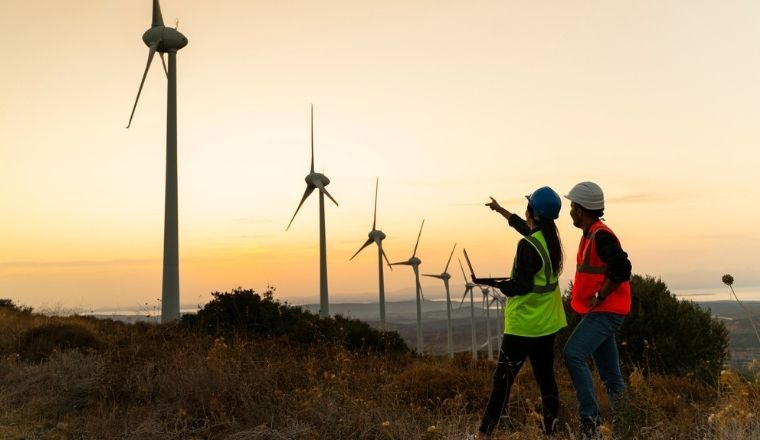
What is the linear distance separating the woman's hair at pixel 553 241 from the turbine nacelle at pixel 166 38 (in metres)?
22.6

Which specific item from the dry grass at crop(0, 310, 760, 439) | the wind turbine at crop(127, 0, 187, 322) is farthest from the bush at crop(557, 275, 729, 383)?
the wind turbine at crop(127, 0, 187, 322)

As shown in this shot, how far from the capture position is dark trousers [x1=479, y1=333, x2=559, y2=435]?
4914mm

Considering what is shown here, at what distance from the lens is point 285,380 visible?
7559mm

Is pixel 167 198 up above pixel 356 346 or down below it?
above

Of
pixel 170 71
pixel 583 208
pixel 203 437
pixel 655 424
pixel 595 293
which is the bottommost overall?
pixel 203 437

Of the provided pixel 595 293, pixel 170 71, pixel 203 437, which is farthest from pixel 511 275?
pixel 170 71

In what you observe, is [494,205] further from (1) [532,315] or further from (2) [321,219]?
(2) [321,219]

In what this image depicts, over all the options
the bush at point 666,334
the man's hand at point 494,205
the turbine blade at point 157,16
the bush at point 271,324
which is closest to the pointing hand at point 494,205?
the man's hand at point 494,205

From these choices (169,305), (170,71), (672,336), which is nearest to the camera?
(672,336)

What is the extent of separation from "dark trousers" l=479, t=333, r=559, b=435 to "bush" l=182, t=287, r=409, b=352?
7587mm

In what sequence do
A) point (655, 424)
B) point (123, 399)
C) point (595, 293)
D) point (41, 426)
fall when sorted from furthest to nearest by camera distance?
1. point (123, 399)
2. point (41, 426)
3. point (595, 293)
4. point (655, 424)

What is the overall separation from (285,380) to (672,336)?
6933 millimetres

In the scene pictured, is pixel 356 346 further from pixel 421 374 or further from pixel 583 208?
pixel 583 208

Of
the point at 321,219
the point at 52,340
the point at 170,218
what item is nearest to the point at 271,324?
the point at 52,340
